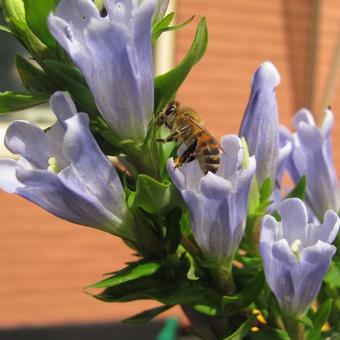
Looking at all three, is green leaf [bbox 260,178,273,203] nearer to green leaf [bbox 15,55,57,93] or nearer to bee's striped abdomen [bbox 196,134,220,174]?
bee's striped abdomen [bbox 196,134,220,174]

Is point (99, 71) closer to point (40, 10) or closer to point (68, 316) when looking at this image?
point (40, 10)

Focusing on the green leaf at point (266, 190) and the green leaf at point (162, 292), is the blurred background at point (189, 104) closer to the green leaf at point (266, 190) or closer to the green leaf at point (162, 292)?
the green leaf at point (266, 190)

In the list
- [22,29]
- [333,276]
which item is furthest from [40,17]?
[333,276]

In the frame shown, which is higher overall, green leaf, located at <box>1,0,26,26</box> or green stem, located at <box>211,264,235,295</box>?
green leaf, located at <box>1,0,26,26</box>

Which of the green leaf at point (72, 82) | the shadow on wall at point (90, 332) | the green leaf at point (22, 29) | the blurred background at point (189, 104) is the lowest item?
the shadow on wall at point (90, 332)

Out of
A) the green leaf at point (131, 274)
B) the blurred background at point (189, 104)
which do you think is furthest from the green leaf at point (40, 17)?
the blurred background at point (189, 104)

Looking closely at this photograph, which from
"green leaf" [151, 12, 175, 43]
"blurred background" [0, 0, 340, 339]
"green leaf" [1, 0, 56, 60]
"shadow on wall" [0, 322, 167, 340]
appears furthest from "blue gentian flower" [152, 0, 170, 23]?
"shadow on wall" [0, 322, 167, 340]
